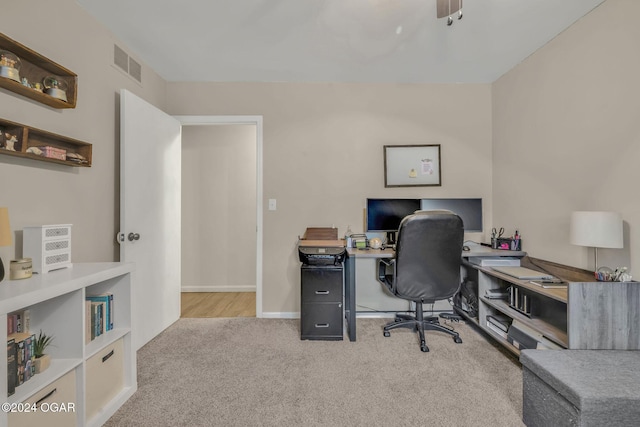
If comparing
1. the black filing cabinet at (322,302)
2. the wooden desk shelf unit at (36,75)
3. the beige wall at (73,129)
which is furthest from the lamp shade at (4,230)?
the black filing cabinet at (322,302)

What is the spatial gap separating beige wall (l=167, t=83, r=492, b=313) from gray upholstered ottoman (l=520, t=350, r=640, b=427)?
1.82m

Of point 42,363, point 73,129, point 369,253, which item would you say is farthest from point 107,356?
point 369,253

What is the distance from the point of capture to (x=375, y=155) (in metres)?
3.04

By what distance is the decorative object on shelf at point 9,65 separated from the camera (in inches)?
53.7

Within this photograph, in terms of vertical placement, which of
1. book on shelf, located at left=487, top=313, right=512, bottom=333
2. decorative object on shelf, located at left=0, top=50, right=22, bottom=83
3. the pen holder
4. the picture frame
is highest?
decorative object on shelf, located at left=0, top=50, right=22, bottom=83

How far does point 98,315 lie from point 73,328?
9.8 inches

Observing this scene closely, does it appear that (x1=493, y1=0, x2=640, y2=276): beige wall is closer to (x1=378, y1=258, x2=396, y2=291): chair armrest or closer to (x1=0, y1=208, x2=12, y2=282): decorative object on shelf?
(x1=378, y1=258, x2=396, y2=291): chair armrest

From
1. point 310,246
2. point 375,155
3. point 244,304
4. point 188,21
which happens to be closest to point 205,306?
point 244,304

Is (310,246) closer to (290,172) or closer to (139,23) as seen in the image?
(290,172)

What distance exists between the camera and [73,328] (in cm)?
137

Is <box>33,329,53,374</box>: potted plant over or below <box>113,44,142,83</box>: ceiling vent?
below

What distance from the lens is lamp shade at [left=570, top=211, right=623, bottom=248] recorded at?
5.40ft

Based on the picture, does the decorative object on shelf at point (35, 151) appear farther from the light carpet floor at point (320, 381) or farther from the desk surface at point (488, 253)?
the desk surface at point (488, 253)

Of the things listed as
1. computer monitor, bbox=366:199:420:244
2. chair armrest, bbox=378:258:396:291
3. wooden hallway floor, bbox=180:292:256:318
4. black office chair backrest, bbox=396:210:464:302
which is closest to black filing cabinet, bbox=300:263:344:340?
chair armrest, bbox=378:258:396:291
